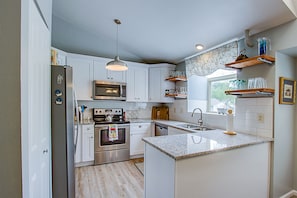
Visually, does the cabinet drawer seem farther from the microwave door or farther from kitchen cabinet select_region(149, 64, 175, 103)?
the microwave door

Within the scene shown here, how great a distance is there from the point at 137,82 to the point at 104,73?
0.83m

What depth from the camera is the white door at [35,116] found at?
882mm

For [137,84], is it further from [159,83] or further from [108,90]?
[108,90]

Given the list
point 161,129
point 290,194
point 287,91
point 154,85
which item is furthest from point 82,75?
point 290,194

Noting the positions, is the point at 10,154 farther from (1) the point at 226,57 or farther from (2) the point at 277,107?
(1) the point at 226,57

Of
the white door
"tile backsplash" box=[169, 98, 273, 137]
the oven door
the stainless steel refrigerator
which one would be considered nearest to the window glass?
"tile backsplash" box=[169, 98, 273, 137]

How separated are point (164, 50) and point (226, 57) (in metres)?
1.34

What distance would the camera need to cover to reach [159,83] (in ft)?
12.8

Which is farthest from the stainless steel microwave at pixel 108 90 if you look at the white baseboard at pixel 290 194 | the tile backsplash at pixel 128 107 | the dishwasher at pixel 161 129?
the white baseboard at pixel 290 194

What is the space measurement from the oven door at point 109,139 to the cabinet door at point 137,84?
78cm

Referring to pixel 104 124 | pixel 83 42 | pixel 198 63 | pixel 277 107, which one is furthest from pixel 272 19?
pixel 83 42

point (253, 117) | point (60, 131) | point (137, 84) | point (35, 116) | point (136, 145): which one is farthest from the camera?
point (137, 84)

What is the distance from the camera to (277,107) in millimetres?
1970

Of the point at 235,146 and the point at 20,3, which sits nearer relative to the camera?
the point at 20,3
